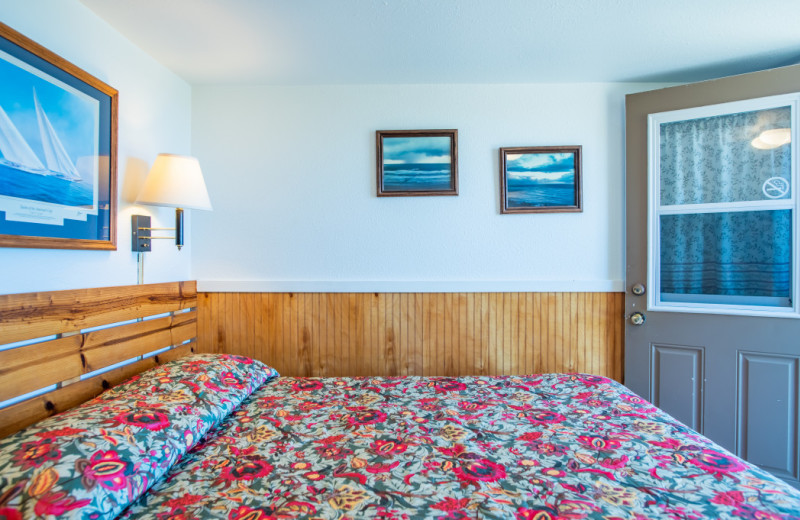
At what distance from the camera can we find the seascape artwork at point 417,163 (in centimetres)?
220

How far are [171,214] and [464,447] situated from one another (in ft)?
6.40

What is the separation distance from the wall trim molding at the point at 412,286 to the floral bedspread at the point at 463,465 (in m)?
0.73

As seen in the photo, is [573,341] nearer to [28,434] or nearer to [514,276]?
[514,276]

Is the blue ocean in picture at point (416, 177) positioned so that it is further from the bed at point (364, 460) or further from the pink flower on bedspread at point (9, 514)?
the pink flower on bedspread at point (9, 514)

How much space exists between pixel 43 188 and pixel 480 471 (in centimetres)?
181

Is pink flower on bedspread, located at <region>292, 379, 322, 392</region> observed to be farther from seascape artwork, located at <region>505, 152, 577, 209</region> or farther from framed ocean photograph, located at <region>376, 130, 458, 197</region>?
seascape artwork, located at <region>505, 152, 577, 209</region>

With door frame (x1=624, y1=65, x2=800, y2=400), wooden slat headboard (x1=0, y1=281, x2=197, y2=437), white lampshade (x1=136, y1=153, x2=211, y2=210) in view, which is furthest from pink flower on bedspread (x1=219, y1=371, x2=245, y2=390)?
door frame (x1=624, y1=65, x2=800, y2=400)

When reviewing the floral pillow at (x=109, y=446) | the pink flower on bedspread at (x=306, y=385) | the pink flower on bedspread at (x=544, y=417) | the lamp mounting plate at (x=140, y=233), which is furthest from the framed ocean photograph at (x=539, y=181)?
the lamp mounting plate at (x=140, y=233)

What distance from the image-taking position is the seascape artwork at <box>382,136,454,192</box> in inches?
86.6

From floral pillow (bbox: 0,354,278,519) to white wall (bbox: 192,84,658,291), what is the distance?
91cm

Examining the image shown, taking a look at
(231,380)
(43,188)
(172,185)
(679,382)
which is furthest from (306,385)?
(679,382)

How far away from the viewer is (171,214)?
2057 millimetres

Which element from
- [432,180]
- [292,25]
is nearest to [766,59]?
[432,180]

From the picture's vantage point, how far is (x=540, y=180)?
219cm
